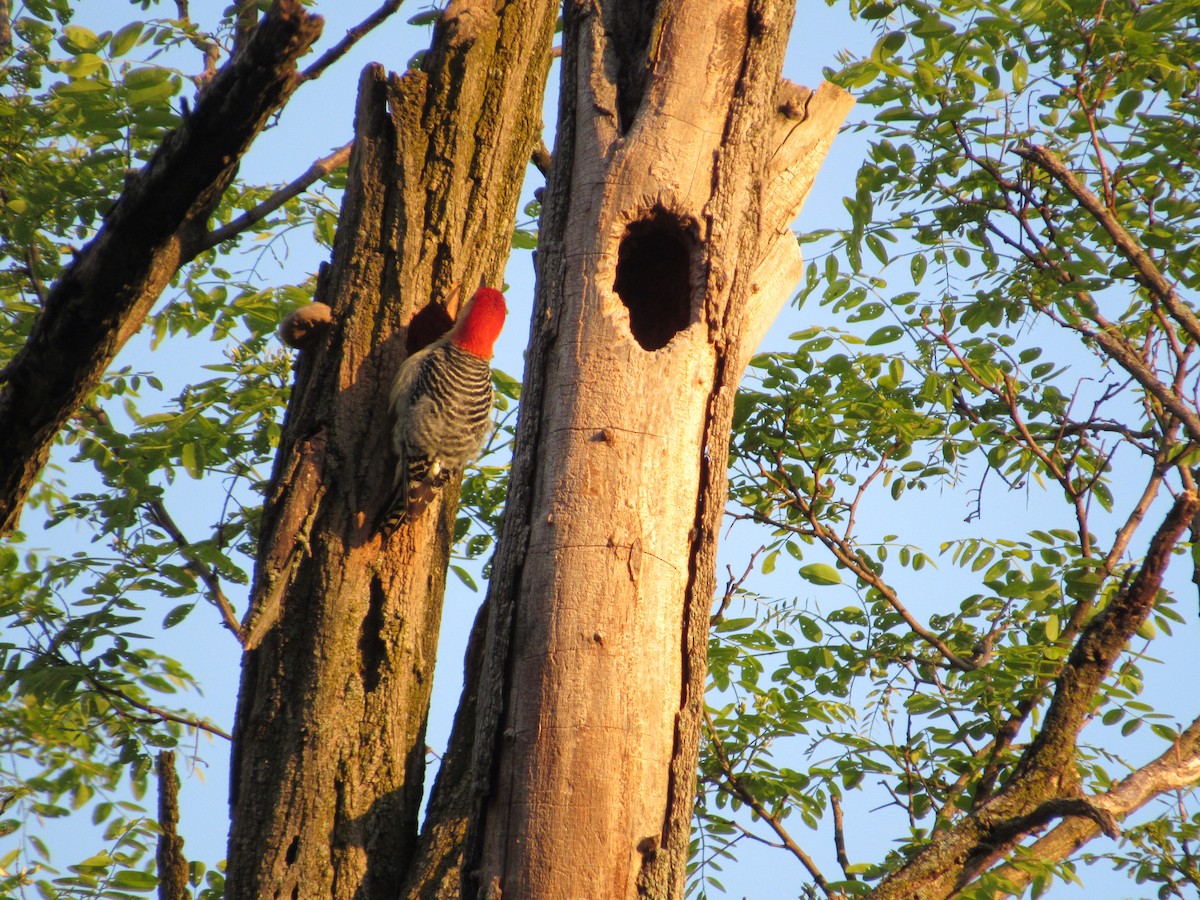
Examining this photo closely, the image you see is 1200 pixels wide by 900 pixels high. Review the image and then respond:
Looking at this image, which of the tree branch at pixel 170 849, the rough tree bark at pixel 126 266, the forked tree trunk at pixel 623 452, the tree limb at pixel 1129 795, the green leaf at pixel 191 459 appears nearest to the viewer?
the forked tree trunk at pixel 623 452

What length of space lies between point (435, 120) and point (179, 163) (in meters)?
1.23

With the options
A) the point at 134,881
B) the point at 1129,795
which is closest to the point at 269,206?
the point at 134,881

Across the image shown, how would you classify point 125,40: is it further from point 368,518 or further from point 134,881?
point 134,881

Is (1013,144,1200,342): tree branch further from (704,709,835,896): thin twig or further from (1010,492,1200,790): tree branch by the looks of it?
(704,709,835,896): thin twig

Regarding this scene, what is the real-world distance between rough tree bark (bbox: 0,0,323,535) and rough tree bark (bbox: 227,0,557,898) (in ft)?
2.28

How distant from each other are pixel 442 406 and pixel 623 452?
99.6 inches

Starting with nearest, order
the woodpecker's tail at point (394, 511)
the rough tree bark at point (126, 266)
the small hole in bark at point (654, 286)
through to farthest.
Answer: the rough tree bark at point (126, 266), the small hole in bark at point (654, 286), the woodpecker's tail at point (394, 511)

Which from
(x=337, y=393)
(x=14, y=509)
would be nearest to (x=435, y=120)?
(x=337, y=393)

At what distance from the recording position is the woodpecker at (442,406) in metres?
3.59

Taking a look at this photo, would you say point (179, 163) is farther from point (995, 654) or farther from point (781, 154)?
point (995, 654)

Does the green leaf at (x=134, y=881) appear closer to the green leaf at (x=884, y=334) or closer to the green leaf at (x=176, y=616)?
the green leaf at (x=176, y=616)

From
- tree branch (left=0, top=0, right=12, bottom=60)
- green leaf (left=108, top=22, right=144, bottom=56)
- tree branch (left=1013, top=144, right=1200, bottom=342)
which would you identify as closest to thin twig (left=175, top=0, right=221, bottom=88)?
green leaf (left=108, top=22, right=144, bottom=56)

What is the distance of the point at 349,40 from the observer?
10.8 ft

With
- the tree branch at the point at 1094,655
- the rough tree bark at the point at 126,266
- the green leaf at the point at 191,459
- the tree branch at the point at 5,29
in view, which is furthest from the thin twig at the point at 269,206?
the tree branch at the point at 1094,655
